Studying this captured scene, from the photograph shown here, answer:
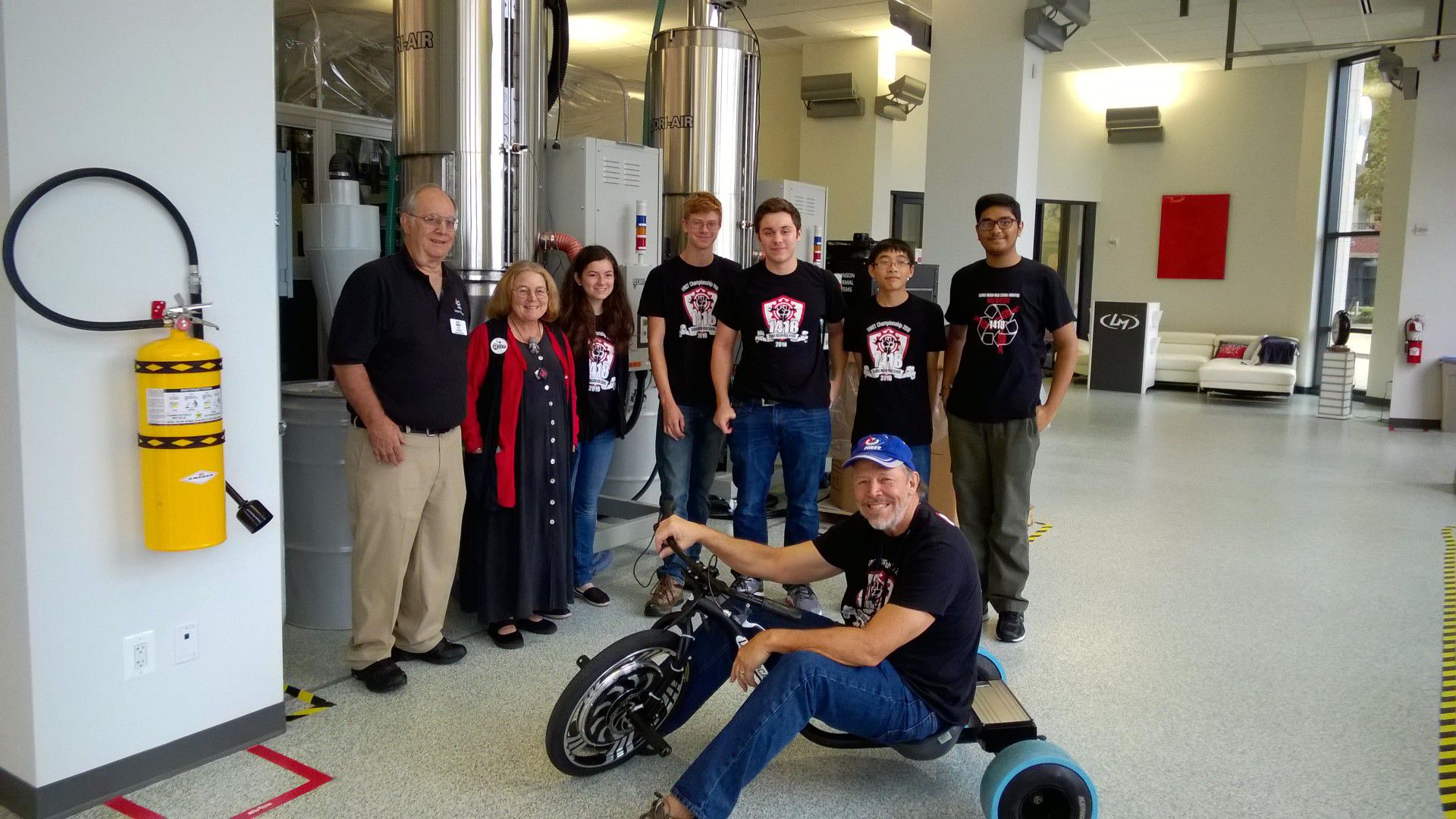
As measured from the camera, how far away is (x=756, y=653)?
2387 mm

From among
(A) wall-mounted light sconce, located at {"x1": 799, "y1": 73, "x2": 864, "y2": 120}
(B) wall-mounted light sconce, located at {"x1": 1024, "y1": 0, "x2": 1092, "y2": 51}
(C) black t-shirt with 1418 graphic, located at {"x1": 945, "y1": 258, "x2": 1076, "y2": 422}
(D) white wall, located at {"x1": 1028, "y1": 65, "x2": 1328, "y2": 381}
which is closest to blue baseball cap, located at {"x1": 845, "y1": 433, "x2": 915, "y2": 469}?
(C) black t-shirt with 1418 graphic, located at {"x1": 945, "y1": 258, "x2": 1076, "y2": 422}

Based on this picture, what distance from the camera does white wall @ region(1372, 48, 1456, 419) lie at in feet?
32.8

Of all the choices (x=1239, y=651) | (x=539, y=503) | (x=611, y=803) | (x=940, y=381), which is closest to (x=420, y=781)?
(x=611, y=803)

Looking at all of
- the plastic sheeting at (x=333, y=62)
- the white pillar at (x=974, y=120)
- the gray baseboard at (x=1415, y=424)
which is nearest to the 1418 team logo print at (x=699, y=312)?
the plastic sheeting at (x=333, y=62)

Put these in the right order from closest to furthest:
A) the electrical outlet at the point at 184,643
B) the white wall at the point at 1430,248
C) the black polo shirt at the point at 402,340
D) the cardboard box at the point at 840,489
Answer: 1. the electrical outlet at the point at 184,643
2. the black polo shirt at the point at 402,340
3. the cardboard box at the point at 840,489
4. the white wall at the point at 1430,248

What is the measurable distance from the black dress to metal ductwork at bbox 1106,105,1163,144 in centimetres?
1261

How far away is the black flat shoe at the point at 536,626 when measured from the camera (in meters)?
3.80

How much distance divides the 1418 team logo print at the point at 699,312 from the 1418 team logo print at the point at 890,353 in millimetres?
643

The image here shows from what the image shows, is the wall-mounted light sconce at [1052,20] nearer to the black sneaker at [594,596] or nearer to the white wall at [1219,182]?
the black sneaker at [594,596]

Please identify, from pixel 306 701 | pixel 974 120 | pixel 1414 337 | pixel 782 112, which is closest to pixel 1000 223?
pixel 306 701

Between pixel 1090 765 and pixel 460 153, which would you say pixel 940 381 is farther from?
pixel 460 153

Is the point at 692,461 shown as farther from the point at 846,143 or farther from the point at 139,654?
the point at 846,143

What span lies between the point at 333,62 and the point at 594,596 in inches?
216

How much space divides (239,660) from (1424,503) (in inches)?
274
